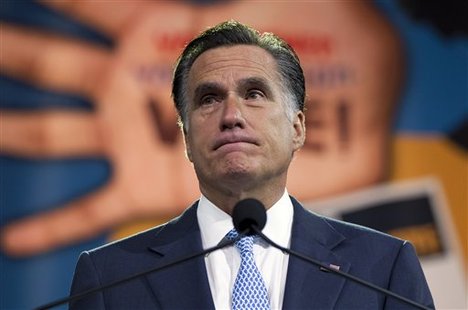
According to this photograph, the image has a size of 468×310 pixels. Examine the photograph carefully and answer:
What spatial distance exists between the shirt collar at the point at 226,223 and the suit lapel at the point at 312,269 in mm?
17

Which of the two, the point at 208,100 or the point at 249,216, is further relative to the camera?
the point at 208,100

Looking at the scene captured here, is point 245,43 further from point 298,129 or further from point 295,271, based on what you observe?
point 295,271

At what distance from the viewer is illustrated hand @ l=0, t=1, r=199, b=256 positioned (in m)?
2.94

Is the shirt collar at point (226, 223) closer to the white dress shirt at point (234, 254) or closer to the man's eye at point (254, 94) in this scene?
the white dress shirt at point (234, 254)

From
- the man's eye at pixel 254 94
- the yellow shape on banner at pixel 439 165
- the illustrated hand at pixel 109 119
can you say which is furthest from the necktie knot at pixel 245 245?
the yellow shape on banner at pixel 439 165

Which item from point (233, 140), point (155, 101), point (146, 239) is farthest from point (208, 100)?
point (155, 101)

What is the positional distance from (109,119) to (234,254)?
4.57 ft

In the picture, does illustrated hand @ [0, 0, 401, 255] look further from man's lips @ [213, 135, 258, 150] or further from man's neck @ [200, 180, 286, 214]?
man's lips @ [213, 135, 258, 150]

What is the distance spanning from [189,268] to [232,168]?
181 mm

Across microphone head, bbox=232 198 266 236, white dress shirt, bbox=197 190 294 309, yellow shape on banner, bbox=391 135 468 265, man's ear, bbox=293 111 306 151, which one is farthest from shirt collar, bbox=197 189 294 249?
yellow shape on banner, bbox=391 135 468 265

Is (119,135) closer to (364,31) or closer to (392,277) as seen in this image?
(364,31)

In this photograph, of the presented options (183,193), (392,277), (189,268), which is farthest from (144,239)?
(183,193)

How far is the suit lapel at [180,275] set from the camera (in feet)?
5.23

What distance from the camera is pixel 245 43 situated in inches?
70.4
